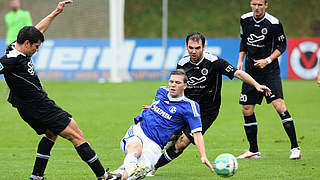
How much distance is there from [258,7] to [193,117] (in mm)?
2811

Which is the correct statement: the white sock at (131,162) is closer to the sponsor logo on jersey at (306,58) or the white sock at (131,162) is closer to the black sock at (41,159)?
the black sock at (41,159)

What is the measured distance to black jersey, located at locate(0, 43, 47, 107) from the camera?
273 inches

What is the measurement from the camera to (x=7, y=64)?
22.6 feet

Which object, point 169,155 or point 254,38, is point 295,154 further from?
point 169,155

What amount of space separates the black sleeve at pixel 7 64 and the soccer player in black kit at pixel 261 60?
393 centimetres

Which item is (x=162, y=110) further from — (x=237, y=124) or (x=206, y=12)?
(x=206, y=12)

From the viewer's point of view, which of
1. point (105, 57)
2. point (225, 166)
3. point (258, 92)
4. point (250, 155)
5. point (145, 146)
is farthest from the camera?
point (105, 57)

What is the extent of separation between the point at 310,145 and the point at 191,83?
3.04 meters

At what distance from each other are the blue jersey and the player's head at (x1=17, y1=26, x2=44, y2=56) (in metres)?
1.69

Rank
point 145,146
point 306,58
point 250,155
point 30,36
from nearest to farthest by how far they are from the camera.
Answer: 1. point 30,36
2. point 145,146
3. point 250,155
4. point 306,58

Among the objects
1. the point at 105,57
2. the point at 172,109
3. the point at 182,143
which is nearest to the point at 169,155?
the point at 182,143

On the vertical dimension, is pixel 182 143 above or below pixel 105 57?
below

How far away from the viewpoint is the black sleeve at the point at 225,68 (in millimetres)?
8336

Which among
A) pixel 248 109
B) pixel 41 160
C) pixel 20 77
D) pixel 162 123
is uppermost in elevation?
pixel 20 77
